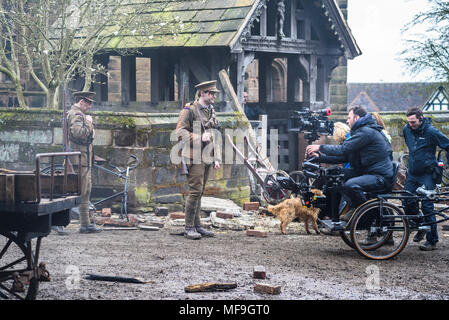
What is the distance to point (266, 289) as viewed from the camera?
6770mm

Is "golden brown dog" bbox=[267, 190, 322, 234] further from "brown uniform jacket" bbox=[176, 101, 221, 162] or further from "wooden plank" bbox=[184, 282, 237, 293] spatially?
"wooden plank" bbox=[184, 282, 237, 293]

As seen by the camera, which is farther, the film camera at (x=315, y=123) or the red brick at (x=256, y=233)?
the film camera at (x=315, y=123)

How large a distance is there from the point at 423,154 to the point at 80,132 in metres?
4.81

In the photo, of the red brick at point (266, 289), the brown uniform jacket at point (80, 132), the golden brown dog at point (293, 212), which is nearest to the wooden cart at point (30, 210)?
the red brick at point (266, 289)

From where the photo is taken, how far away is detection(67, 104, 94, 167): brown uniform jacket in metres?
10.5

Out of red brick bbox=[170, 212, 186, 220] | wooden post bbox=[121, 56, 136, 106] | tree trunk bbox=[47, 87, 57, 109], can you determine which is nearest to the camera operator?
red brick bbox=[170, 212, 186, 220]

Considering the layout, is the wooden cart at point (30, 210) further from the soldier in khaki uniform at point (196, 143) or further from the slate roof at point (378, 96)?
the slate roof at point (378, 96)

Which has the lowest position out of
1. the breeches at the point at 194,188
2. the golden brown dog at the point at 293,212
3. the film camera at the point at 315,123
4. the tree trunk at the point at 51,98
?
the golden brown dog at the point at 293,212

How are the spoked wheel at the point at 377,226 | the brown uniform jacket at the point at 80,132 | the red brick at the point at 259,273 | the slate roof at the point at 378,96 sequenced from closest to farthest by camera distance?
the red brick at the point at 259,273, the spoked wheel at the point at 377,226, the brown uniform jacket at the point at 80,132, the slate roof at the point at 378,96

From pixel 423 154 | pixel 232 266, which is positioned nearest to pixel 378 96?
pixel 423 154

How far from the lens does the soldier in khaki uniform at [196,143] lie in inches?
395

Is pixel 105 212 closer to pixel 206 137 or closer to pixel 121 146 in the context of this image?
pixel 121 146

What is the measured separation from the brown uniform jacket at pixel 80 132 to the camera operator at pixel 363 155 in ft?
11.1
